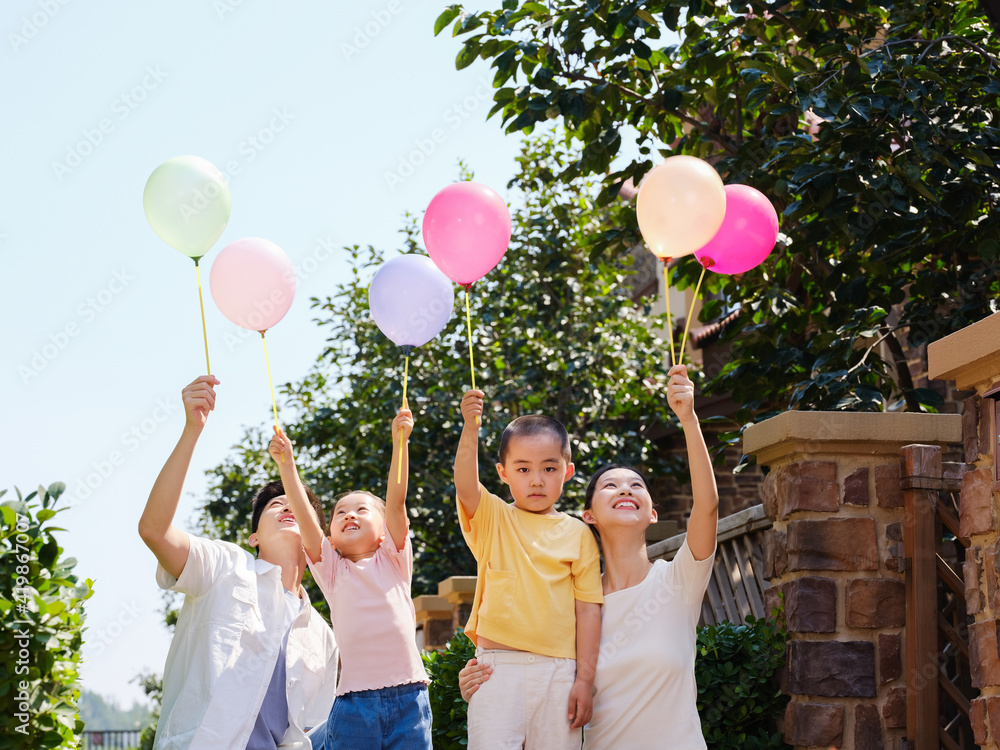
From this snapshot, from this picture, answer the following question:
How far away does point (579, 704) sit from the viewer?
2641mm

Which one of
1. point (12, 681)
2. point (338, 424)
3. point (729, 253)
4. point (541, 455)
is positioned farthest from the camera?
point (338, 424)

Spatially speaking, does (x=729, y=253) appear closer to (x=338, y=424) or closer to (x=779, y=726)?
(x=779, y=726)

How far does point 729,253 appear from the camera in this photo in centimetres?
317

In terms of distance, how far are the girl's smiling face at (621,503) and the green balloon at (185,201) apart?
1363 mm

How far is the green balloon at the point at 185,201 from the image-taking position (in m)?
2.90

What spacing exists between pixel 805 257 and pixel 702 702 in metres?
2.74

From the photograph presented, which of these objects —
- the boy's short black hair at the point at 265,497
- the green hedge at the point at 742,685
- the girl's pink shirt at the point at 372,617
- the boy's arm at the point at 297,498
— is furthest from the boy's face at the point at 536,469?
the green hedge at the point at 742,685

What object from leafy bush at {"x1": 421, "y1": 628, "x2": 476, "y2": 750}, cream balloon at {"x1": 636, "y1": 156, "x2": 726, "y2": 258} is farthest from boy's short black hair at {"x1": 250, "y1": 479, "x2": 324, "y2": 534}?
leafy bush at {"x1": 421, "y1": 628, "x2": 476, "y2": 750}

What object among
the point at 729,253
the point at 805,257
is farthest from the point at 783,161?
the point at 729,253

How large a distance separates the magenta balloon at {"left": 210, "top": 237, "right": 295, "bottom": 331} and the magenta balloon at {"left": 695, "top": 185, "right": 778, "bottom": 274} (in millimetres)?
1272

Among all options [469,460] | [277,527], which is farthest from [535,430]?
[277,527]

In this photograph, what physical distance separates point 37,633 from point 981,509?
2.23 metres

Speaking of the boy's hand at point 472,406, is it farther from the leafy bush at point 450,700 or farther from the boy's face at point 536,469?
the leafy bush at point 450,700

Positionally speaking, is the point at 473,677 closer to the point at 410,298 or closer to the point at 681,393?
the point at 681,393
